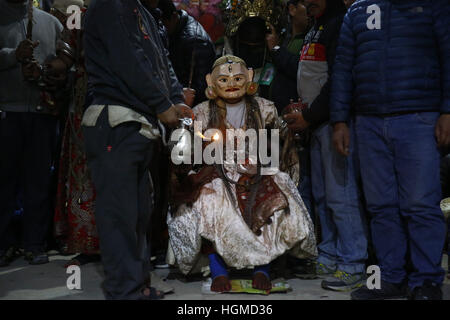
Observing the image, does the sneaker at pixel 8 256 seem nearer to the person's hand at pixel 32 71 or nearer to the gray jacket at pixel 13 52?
the gray jacket at pixel 13 52

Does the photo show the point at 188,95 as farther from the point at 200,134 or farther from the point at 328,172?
the point at 328,172

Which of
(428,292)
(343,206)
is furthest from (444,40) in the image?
(428,292)

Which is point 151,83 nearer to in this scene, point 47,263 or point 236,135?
point 236,135

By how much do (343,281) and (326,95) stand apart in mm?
1199

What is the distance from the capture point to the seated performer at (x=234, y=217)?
299 cm

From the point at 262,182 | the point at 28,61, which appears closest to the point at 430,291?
the point at 262,182

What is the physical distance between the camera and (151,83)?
8.20 feet

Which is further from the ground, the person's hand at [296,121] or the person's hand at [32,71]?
the person's hand at [32,71]

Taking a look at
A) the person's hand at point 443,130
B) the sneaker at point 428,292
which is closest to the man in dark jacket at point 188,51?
the person's hand at point 443,130

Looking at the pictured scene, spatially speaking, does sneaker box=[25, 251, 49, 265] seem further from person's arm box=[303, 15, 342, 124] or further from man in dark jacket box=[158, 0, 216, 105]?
person's arm box=[303, 15, 342, 124]

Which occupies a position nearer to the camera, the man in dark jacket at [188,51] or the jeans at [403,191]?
the jeans at [403,191]

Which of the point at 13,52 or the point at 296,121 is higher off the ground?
the point at 13,52

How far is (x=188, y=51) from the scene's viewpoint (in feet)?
13.2

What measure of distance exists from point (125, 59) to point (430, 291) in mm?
2012
